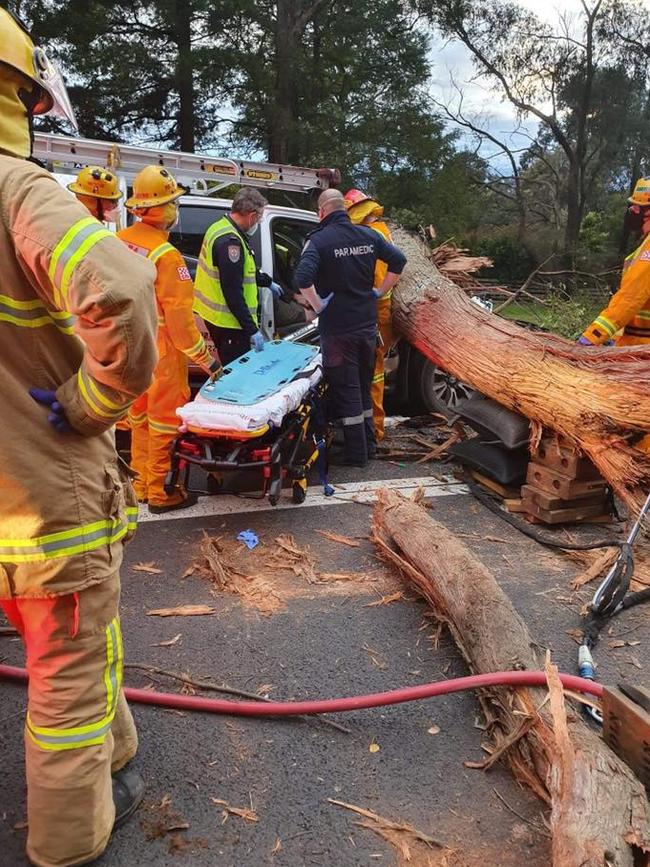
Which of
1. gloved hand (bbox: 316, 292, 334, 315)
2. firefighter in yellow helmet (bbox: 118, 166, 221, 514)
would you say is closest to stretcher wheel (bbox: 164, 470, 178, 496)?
firefighter in yellow helmet (bbox: 118, 166, 221, 514)

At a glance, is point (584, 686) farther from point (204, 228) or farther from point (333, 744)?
point (204, 228)

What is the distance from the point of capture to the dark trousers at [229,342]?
18.6ft

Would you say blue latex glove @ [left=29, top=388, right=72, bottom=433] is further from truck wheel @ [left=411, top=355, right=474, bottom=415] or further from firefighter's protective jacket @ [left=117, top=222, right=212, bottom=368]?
truck wheel @ [left=411, top=355, right=474, bottom=415]

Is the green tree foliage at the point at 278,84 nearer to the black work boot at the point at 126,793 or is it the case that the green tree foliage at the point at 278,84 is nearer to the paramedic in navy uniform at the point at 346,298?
the paramedic in navy uniform at the point at 346,298

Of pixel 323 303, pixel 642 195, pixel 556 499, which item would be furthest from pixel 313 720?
pixel 642 195

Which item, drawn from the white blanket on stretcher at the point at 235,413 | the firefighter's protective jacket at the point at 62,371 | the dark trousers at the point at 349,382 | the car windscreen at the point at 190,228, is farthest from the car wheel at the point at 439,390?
the firefighter's protective jacket at the point at 62,371

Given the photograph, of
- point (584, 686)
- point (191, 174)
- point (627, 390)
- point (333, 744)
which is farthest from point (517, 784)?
point (191, 174)

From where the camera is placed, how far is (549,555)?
14.3 feet

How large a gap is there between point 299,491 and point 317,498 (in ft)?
0.90

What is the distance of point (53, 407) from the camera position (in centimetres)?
183

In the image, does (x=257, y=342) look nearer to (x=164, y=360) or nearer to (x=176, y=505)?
(x=164, y=360)

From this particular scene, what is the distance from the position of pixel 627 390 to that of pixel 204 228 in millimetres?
4488

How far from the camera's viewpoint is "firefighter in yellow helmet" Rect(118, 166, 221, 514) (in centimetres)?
452

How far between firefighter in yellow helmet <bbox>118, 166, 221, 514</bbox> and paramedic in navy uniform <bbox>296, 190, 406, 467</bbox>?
1.32 m
